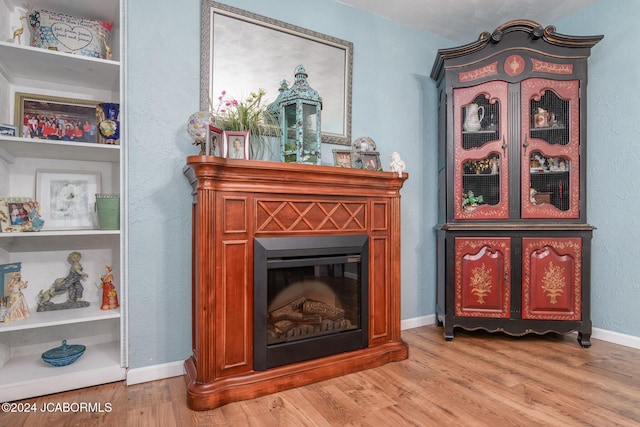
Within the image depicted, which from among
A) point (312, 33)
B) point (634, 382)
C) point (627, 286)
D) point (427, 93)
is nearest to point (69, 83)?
point (312, 33)

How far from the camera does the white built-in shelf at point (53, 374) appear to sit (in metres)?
1.77

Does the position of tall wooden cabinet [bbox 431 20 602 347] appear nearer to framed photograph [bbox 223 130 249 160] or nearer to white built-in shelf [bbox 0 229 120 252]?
framed photograph [bbox 223 130 249 160]

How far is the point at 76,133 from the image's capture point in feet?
6.75

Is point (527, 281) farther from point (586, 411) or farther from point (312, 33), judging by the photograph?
point (312, 33)

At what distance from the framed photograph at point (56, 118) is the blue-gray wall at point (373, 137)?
30cm

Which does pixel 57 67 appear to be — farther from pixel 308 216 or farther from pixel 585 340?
pixel 585 340

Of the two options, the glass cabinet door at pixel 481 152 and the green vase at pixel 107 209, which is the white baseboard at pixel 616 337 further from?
the green vase at pixel 107 209

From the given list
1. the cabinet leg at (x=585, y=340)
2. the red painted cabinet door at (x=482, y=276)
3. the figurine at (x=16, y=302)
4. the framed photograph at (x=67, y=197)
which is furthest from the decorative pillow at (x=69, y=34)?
the cabinet leg at (x=585, y=340)

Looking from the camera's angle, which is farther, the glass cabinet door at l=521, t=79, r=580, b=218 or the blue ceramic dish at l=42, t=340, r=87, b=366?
the glass cabinet door at l=521, t=79, r=580, b=218

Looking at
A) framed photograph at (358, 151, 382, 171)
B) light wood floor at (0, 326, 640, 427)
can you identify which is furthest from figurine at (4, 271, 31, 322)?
framed photograph at (358, 151, 382, 171)

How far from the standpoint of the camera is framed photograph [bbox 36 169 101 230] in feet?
6.70

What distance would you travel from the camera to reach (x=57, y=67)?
192cm

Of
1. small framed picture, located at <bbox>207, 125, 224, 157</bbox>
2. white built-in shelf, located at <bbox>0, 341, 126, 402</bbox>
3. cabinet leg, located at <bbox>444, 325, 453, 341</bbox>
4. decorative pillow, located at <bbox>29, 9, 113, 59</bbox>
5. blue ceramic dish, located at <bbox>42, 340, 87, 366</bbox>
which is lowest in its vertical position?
cabinet leg, located at <bbox>444, 325, 453, 341</bbox>

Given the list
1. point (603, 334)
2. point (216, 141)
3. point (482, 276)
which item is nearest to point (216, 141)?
point (216, 141)
